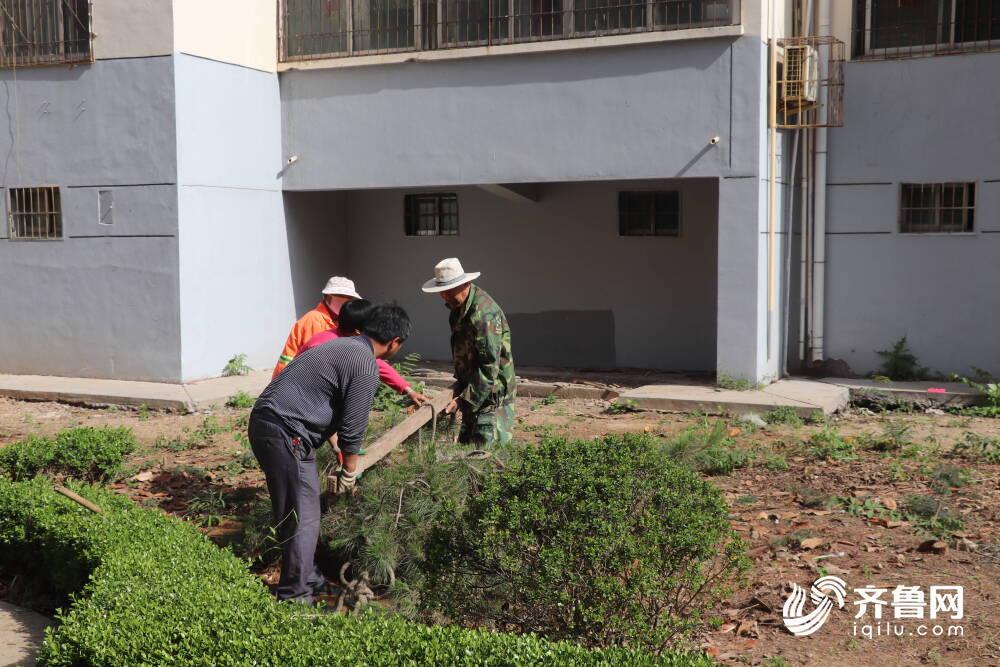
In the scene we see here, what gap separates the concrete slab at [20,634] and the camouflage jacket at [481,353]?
2.84 m

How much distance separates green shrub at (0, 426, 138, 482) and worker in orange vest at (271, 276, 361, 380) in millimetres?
2162

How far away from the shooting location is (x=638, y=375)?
1397 cm

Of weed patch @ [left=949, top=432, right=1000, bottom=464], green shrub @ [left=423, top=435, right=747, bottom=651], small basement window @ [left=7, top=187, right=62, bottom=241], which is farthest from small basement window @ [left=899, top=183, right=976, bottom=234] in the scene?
small basement window @ [left=7, top=187, right=62, bottom=241]

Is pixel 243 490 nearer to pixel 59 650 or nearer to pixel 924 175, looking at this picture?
pixel 59 650

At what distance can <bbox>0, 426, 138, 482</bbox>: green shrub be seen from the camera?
28.4ft

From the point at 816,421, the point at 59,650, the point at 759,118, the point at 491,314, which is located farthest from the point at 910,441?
the point at 59,650

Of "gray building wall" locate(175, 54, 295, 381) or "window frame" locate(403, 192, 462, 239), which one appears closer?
"gray building wall" locate(175, 54, 295, 381)

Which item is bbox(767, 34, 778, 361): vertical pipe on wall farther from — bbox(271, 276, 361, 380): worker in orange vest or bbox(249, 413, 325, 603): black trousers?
bbox(249, 413, 325, 603): black trousers

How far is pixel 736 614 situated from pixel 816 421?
5.54m

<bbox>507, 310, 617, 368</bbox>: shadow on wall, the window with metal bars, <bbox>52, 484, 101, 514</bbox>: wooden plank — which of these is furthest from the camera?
<bbox>507, 310, 617, 368</bbox>: shadow on wall

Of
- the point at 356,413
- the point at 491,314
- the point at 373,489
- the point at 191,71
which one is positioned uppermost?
the point at 191,71

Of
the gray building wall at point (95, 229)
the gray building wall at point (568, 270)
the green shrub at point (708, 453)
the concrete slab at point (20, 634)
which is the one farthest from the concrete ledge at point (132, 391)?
the concrete slab at point (20, 634)

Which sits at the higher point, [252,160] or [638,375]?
[252,160]

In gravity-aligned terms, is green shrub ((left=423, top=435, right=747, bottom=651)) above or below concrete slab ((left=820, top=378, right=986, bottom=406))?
above
